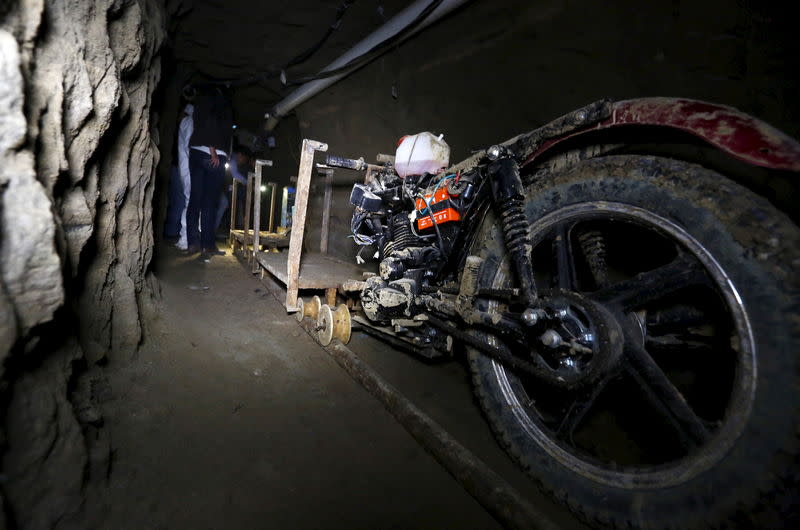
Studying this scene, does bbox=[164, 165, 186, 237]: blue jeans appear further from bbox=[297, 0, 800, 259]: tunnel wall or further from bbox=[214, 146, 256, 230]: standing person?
bbox=[297, 0, 800, 259]: tunnel wall

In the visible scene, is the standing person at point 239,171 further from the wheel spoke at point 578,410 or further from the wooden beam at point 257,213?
the wheel spoke at point 578,410

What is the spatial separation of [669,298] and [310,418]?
2.10m

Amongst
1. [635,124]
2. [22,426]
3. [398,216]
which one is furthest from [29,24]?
[635,124]

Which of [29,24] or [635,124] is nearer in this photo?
[29,24]

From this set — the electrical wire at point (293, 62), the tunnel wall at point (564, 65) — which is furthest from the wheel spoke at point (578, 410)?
the electrical wire at point (293, 62)

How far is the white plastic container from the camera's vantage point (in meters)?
2.64

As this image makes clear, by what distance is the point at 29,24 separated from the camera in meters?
1.14

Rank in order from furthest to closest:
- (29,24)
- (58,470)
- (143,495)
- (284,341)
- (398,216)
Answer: (284,341)
(398,216)
(143,495)
(58,470)
(29,24)

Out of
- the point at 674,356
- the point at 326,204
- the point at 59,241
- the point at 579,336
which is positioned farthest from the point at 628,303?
the point at 326,204

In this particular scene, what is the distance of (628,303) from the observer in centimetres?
136

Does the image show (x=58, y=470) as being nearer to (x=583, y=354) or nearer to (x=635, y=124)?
(x=583, y=354)

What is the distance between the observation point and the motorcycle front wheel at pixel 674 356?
95 centimetres

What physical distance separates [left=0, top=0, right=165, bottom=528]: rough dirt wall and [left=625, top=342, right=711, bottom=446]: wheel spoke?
217cm

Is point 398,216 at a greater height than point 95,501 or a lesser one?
greater
